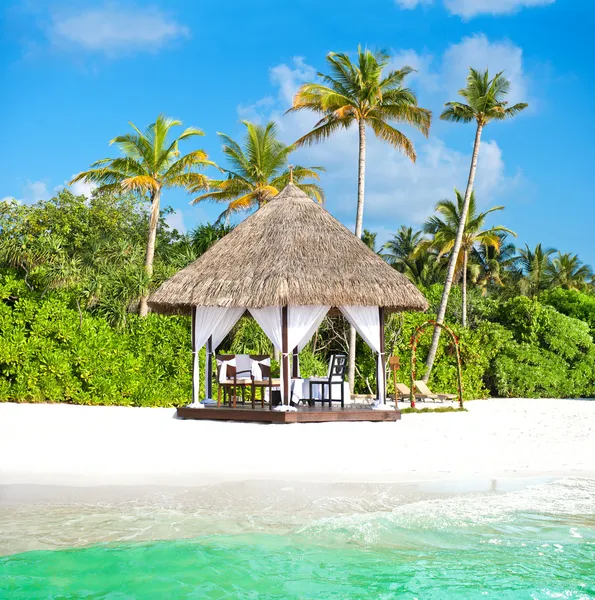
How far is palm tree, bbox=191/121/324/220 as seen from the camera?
22.8m

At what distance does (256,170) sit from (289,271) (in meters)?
12.0

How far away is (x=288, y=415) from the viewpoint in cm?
1101

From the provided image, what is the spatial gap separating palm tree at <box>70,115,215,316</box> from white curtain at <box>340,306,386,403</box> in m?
9.40

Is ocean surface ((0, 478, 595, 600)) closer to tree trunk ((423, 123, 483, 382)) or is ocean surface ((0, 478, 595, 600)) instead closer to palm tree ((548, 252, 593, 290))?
tree trunk ((423, 123, 483, 382))

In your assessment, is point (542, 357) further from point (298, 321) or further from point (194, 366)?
point (194, 366)

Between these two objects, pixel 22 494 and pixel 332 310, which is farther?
pixel 332 310

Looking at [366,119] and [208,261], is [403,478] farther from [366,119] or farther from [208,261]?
[366,119]

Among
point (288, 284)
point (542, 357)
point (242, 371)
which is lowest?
point (242, 371)

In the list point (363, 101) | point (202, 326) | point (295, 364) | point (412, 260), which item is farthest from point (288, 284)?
point (412, 260)

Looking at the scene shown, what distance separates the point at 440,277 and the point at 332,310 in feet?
73.2

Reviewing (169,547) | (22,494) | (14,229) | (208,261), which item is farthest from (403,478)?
(14,229)

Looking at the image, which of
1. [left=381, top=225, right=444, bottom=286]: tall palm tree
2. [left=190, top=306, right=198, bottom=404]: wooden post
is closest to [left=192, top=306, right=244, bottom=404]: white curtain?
[left=190, top=306, right=198, bottom=404]: wooden post

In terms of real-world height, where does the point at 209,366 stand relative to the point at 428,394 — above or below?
above

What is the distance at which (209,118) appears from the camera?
Result: 20016mm
